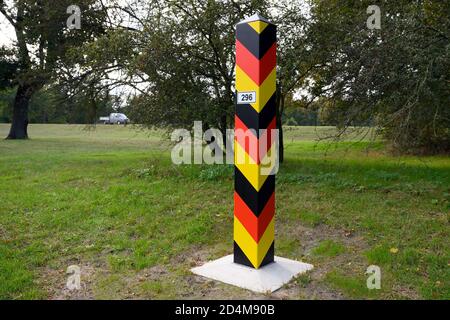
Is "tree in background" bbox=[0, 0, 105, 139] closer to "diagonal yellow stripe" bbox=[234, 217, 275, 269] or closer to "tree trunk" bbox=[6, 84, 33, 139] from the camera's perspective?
"tree trunk" bbox=[6, 84, 33, 139]

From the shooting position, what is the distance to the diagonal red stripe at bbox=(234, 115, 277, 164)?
13.4ft

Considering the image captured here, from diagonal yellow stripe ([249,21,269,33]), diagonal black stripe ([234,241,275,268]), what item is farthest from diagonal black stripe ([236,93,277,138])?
diagonal black stripe ([234,241,275,268])

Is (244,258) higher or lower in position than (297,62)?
lower

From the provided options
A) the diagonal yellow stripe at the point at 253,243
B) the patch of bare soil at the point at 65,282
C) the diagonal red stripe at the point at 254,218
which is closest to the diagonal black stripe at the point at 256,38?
the diagonal red stripe at the point at 254,218

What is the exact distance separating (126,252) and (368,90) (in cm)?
474

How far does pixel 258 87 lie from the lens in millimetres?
4074

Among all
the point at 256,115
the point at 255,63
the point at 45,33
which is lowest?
the point at 256,115

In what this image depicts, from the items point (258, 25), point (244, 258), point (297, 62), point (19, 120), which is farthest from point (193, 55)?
point (19, 120)

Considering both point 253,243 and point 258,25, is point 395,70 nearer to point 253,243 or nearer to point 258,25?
point 258,25

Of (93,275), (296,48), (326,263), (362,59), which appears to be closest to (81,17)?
(296,48)

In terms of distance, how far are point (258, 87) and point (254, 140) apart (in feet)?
1.75

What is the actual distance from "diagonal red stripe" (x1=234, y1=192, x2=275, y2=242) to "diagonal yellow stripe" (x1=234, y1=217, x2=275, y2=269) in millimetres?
47

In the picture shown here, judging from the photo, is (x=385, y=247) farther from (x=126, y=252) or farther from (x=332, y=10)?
(x=332, y=10)

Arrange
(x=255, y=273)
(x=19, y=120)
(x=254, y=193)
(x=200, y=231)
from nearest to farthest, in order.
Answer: (x=255, y=273) → (x=254, y=193) → (x=200, y=231) → (x=19, y=120)
